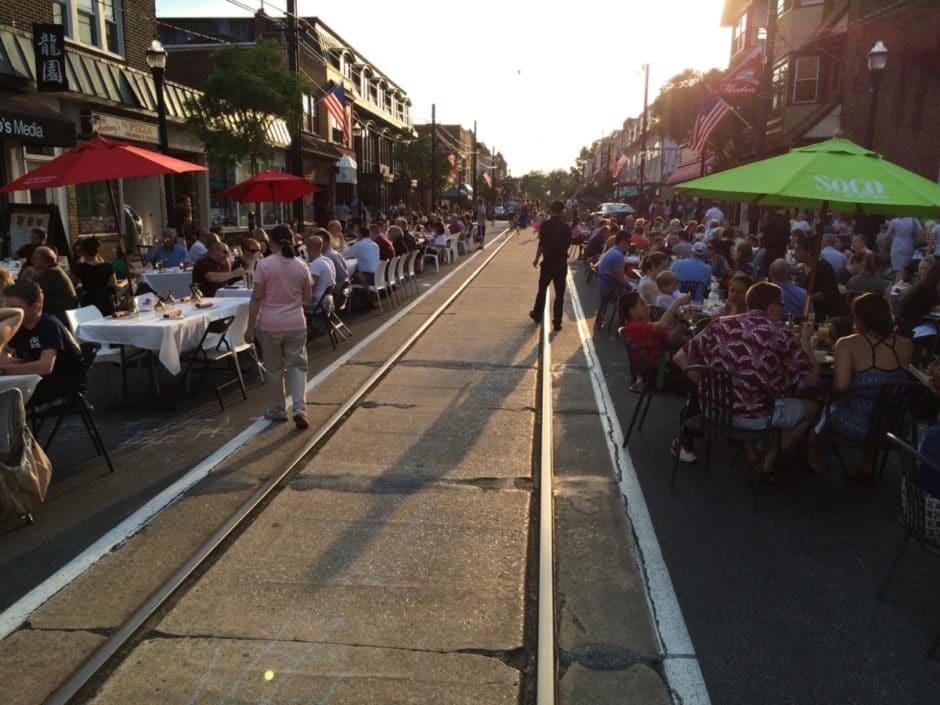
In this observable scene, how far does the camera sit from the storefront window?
18609 mm

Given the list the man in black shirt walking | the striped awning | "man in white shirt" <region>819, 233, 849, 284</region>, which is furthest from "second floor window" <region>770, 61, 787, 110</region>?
the man in black shirt walking

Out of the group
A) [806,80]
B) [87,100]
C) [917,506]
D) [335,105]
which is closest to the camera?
[917,506]

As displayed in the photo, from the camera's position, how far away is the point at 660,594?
416 centimetres

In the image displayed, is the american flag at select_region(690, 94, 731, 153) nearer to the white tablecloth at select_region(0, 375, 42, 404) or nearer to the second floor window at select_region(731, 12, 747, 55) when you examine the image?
the second floor window at select_region(731, 12, 747, 55)

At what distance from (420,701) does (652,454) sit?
3.74 metres

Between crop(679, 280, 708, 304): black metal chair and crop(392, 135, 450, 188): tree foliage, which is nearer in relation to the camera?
crop(679, 280, 708, 304): black metal chair

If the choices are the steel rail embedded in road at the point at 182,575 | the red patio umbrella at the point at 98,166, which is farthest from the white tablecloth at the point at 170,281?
the steel rail embedded in road at the point at 182,575

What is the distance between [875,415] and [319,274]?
7.14 meters

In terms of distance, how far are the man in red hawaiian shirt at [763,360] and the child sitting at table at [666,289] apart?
3.23 meters

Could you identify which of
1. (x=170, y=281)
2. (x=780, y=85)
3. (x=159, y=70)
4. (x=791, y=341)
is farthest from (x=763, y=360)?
(x=780, y=85)

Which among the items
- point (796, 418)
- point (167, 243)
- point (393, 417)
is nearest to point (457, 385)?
point (393, 417)

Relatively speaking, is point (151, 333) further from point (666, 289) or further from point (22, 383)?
point (666, 289)

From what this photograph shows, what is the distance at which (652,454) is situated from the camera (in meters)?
6.51

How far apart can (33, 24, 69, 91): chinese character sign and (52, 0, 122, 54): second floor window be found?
5.38 feet
